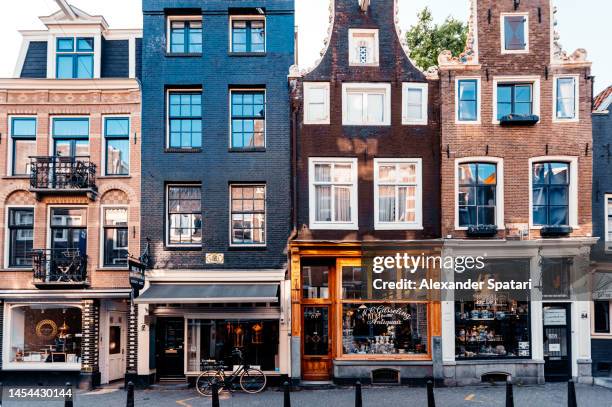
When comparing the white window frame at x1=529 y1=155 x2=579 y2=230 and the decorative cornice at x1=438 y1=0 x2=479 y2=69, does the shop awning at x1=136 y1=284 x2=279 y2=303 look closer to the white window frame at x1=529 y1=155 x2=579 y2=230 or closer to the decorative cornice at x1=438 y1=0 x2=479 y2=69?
the white window frame at x1=529 y1=155 x2=579 y2=230

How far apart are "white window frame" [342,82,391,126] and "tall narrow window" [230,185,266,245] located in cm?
356

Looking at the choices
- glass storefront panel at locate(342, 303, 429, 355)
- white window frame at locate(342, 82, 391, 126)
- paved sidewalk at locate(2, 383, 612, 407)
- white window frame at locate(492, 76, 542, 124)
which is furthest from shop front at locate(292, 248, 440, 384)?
white window frame at locate(492, 76, 542, 124)

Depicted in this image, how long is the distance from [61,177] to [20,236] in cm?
239

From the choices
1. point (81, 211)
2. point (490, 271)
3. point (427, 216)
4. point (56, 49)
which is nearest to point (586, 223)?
point (490, 271)

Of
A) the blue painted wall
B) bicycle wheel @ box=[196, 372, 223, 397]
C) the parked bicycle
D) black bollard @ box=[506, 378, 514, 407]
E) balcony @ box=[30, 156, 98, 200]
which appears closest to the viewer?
black bollard @ box=[506, 378, 514, 407]

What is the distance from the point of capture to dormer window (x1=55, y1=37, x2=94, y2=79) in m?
19.6

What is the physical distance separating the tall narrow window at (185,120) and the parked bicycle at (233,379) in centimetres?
707

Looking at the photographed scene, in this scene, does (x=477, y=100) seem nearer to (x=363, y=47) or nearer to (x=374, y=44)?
(x=374, y=44)

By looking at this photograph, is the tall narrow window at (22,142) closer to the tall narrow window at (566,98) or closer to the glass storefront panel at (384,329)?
the glass storefront panel at (384,329)

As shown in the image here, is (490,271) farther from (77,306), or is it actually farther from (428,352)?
(77,306)

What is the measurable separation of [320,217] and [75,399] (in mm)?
8822

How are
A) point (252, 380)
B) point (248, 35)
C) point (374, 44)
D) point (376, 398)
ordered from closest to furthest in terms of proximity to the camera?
point (376, 398) < point (252, 380) < point (374, 44) < point (248, 35)

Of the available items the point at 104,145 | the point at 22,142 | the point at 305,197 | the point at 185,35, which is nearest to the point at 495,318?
the point at 305,197

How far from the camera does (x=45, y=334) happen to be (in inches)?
744
